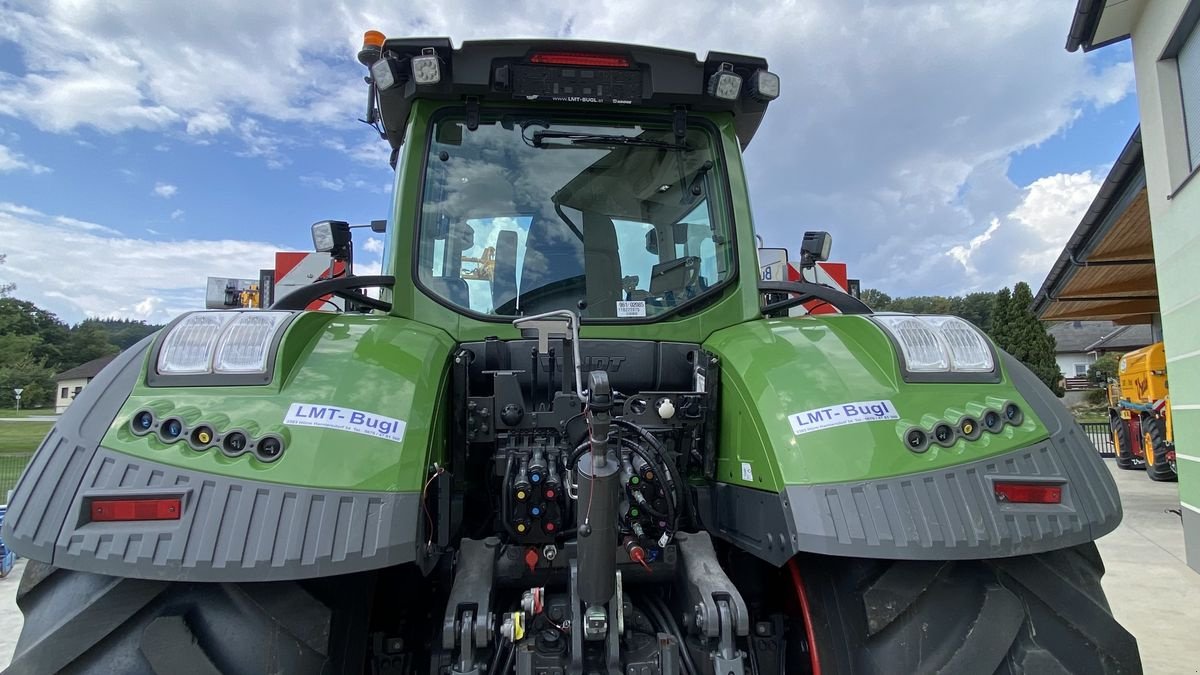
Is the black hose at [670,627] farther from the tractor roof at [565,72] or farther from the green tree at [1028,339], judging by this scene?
the green tree at [1028,339]

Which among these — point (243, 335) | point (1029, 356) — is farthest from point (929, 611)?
point (1029, 356)

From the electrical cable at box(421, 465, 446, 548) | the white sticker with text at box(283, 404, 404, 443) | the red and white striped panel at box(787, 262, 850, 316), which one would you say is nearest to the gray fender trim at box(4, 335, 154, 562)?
the white sticker with text at box(283, 404, 404, 443)

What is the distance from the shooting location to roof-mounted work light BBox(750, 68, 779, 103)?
2.89m

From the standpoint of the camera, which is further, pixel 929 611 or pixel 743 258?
pixel 743 258

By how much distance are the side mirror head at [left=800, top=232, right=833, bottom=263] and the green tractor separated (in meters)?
1.01

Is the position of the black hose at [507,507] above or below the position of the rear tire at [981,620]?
above

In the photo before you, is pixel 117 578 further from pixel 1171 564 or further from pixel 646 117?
pixel 1171 564

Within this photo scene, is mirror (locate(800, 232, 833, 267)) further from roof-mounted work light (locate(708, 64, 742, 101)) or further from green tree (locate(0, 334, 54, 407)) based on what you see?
green tree (locate(0, 334, 54, 407))

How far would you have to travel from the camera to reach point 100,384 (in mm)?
1701

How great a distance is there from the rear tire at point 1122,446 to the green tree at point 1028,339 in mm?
21317

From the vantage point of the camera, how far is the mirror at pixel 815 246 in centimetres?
340

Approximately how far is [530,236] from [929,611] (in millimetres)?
1890

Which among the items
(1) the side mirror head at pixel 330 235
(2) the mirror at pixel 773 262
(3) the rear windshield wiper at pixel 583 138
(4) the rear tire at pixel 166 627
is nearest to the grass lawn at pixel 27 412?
(1) the side mirror head at pixel 330 235

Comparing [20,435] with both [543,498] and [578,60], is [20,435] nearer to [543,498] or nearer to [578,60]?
[578,60]
